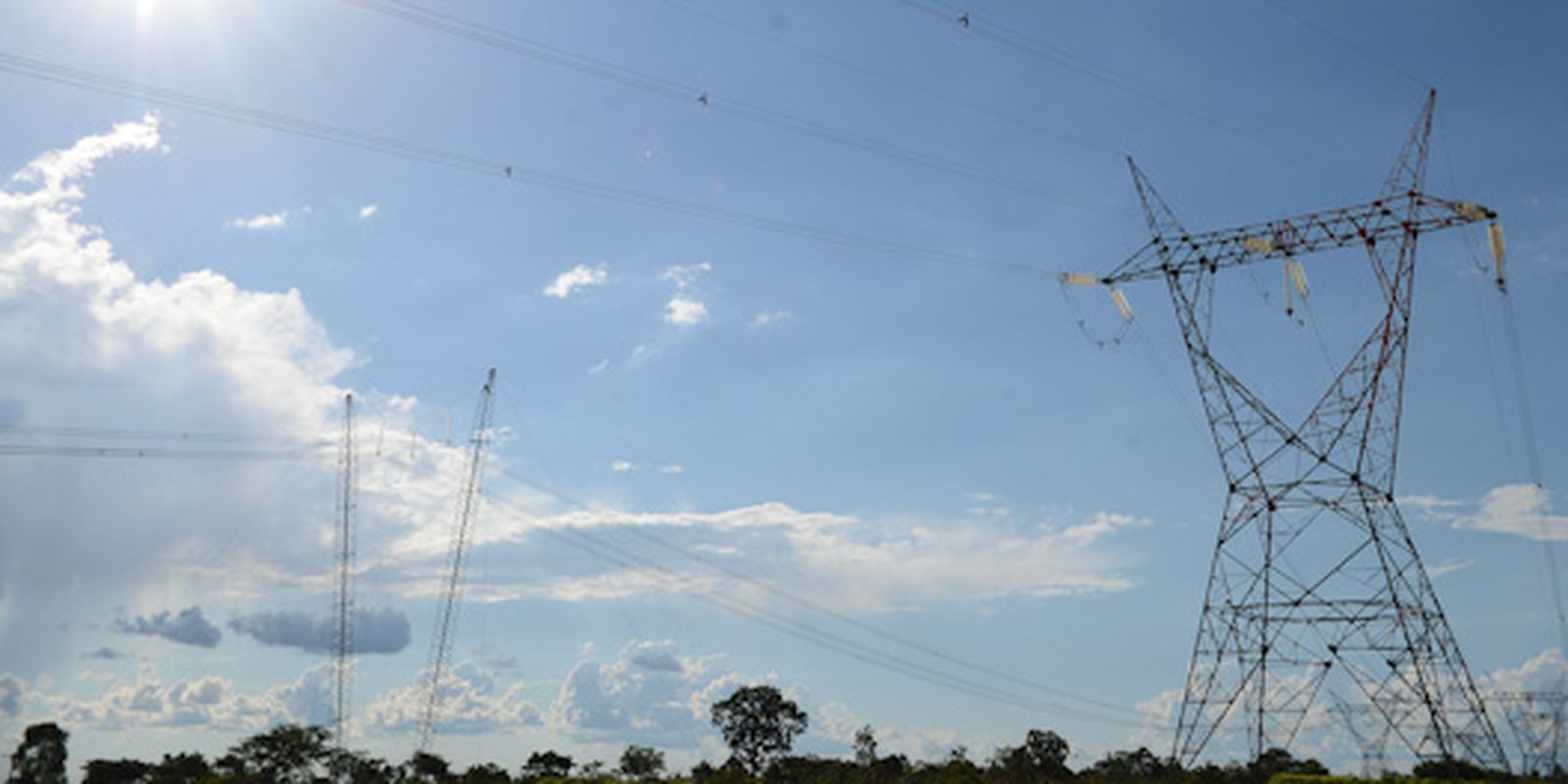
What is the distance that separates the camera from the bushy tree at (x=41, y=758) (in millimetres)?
167375

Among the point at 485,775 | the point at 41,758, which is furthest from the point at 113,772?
the point at 485,775

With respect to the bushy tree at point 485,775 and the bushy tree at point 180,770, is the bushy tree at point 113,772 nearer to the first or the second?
the bushy tree at point 180,770

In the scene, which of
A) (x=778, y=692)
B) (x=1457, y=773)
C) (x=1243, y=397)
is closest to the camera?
(x=1457, y=773)

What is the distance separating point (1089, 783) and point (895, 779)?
19.5 meters

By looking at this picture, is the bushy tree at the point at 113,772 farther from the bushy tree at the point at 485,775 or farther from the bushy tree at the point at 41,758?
the bushy tree at the point at 485,775

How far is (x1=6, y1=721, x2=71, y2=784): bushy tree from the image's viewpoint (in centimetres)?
16738

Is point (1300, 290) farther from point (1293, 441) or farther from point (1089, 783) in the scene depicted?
point (1089, 783)

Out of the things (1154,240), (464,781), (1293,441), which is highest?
(1154,240)

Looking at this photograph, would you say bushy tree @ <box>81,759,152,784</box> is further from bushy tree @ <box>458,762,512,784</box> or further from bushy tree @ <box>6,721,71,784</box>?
bushy tree @ <box>458,762,512,784</box>

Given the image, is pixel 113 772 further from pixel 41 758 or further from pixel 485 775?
pixel 485 775

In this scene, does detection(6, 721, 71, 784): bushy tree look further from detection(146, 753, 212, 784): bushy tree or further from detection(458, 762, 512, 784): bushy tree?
detection(458, 762, 512, 784): bushy tree

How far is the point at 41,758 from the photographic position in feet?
558

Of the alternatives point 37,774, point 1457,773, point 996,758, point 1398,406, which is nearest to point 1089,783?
point 996,758

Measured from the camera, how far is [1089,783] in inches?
4926
